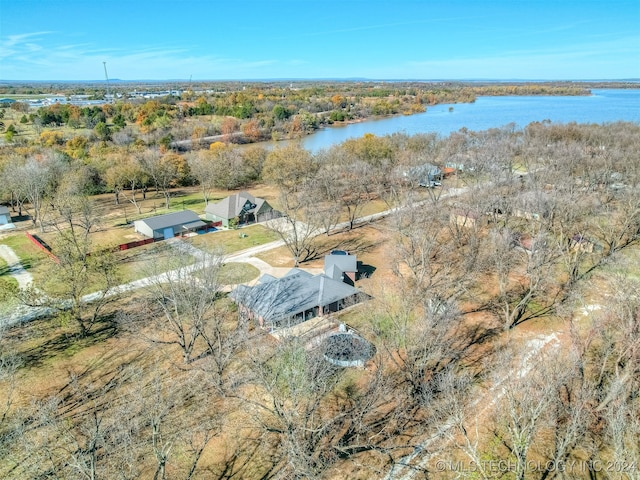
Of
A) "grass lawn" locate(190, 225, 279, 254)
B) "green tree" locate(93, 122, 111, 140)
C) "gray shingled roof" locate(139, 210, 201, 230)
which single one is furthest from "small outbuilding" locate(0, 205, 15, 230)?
"green tree" locate(93, 122, 111, 140)

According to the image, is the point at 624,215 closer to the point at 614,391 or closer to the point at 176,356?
the point at 614,391

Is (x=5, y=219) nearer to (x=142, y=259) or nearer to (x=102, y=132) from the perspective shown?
(x=142, y=259)

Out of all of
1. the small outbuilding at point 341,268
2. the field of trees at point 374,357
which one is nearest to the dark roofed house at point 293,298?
the field of trees at point 374,357

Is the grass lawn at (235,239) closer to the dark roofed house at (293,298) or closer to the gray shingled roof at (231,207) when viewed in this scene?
the gray shingled roof at (231,207)

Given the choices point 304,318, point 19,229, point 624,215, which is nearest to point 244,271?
point 304,318

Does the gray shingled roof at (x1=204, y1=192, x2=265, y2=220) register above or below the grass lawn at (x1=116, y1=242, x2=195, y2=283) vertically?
above

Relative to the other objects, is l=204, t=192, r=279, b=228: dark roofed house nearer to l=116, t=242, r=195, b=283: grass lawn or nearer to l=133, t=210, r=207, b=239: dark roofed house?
l=133, t=210, r=207, b=239: dark roofed house
